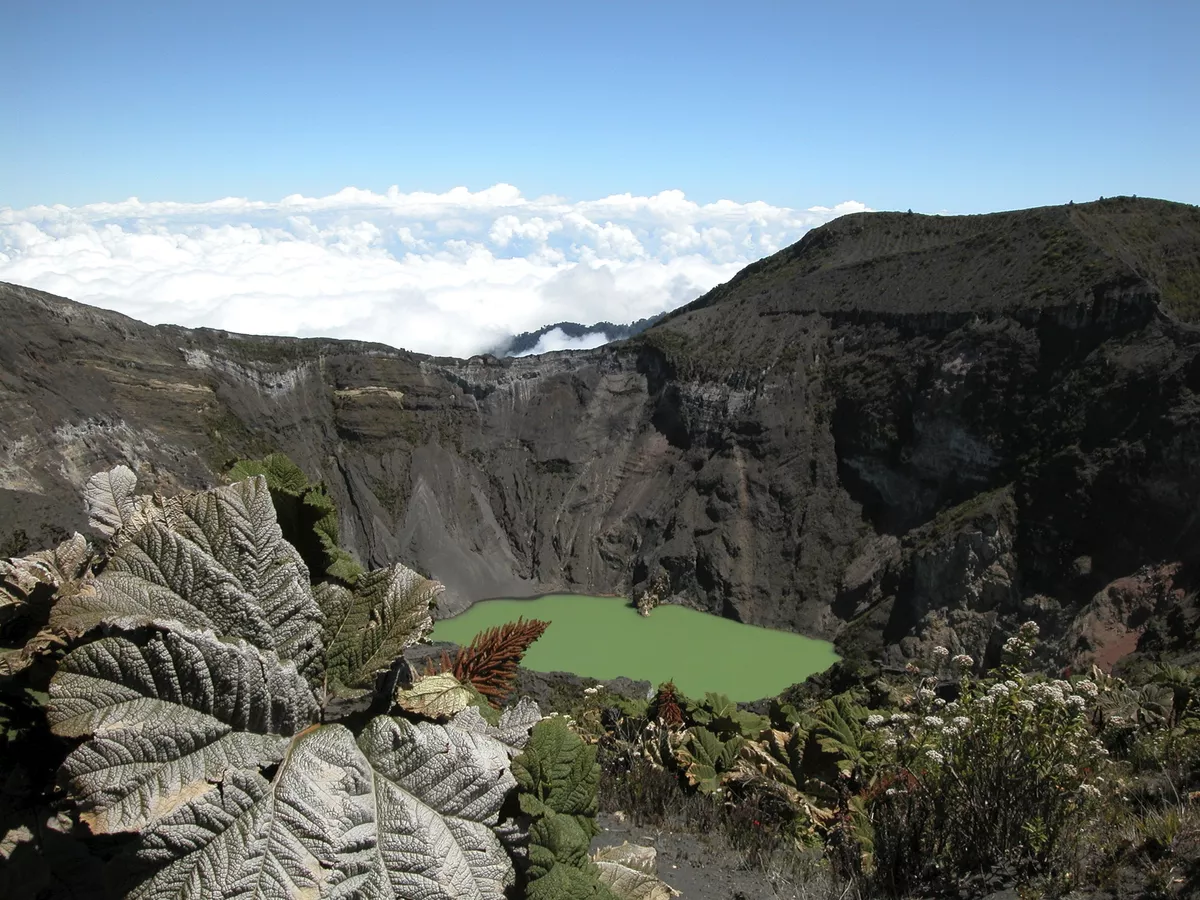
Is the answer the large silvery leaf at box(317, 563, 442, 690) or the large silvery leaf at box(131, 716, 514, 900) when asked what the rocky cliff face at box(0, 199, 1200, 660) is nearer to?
the large silvery leaf at box(317, 563, 442, 690)

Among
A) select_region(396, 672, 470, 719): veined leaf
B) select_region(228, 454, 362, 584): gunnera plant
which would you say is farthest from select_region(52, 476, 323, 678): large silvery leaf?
select_region(228, 454, 362, 584): gunnera plant

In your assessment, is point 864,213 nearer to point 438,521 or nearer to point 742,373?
point 742,373

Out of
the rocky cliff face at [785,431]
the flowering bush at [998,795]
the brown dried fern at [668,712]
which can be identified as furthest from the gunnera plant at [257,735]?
the rocky cliff face at [785,431]

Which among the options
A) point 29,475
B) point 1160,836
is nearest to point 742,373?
point 29,475

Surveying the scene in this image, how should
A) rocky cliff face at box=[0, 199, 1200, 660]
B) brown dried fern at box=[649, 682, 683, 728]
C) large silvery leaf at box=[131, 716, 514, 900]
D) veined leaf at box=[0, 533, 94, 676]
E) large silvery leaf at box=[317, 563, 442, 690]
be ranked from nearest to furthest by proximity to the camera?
large silvery leaf at box=[131, 716, 514, 900]
large silvery leaf at box=[317, 563, 442, 690]
veined leaf at box=[0, 533, 94, 676]
brown dried fern at box=[649, 682, 683, 728]
rocky cliff face at box=[0, 199, 1200, 660]

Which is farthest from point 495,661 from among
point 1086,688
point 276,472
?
point 1086,688

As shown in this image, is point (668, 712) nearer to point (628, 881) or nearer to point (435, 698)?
point (628, 881)

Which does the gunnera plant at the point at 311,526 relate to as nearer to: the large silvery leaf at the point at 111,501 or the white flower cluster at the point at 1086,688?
the large silvery leaf at the point at 111,501
